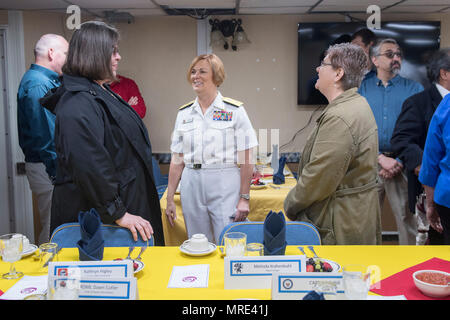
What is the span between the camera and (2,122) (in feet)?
12.8

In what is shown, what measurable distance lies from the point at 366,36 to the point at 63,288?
4160 mm

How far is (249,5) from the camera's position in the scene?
3.94 m

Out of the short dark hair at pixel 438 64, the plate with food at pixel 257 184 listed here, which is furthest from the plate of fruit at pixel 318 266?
the short dark hair at pixel 438 64

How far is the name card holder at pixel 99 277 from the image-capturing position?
942 millimetres

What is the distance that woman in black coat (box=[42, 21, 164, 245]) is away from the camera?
155cm

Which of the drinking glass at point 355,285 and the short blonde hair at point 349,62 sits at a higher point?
the short blonde hair at point 349,62

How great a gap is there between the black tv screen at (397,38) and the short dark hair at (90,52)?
10.0 feet

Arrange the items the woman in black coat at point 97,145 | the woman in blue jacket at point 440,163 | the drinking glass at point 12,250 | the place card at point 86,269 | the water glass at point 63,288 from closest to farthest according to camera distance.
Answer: the water glass at point 63,288 → the place card at point 86,269 → the drinking glass at point 12,250 → the woman in black coat at point 97,145 → the woman in blue jacket at point 440,163

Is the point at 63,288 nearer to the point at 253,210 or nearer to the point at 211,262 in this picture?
the point at 211,262

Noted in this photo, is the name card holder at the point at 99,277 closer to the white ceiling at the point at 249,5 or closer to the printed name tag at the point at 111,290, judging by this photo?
the printed name tag at the point at 111,290

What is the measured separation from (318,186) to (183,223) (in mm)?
1229

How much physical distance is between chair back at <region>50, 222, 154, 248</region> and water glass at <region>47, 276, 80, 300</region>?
70cm

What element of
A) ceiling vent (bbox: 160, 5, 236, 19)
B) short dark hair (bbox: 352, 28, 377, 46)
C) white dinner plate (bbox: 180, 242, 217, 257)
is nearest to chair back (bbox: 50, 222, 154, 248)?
white dinner plate (bbox: 180, 242, 217, 257)
